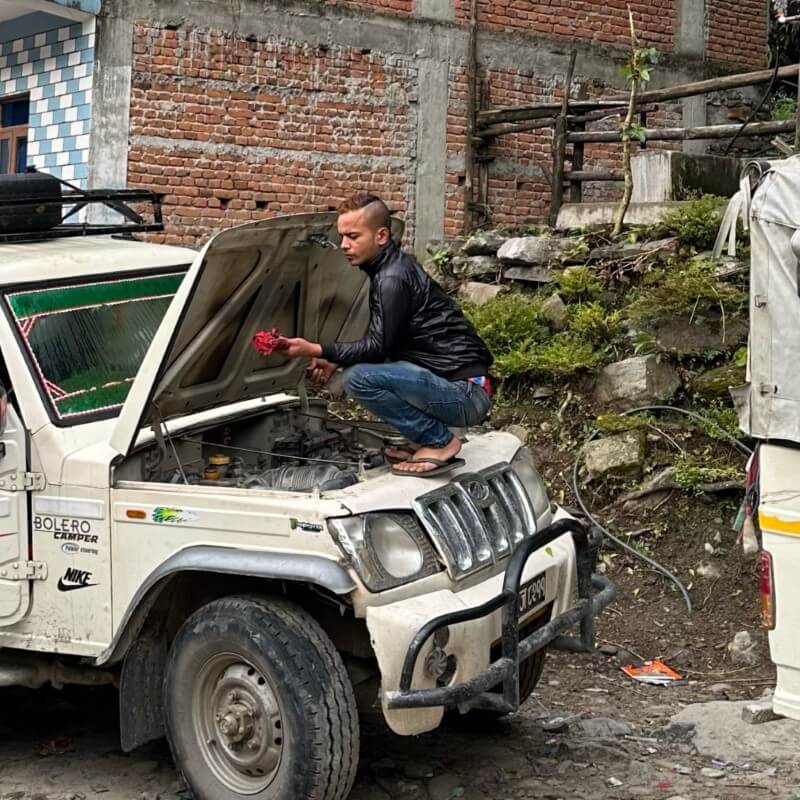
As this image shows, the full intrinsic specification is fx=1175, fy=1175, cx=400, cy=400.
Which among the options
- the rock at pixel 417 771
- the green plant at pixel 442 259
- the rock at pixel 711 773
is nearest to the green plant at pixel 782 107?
the green plant at pixel 442 259

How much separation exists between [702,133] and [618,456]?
4.32 m

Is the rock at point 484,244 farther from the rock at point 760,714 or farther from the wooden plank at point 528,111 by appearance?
the rock at point 760,714

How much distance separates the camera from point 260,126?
38.6ft

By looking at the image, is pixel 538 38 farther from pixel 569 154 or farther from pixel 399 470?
pixel 399 470

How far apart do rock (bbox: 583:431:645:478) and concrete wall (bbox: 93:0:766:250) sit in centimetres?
517

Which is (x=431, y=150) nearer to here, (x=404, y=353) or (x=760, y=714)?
(x=404, y=353)

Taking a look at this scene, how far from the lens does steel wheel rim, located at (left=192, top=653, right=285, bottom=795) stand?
4156 millimetres

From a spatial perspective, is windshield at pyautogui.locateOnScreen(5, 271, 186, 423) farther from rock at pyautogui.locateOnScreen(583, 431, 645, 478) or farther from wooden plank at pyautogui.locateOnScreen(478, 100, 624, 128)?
wooden plank at pyautogui.locateOnScreen(478, 100, 624, 128)

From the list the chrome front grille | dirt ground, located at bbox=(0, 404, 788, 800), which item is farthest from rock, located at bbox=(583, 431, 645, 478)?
the chrome front grille

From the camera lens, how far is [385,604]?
A: 402cm

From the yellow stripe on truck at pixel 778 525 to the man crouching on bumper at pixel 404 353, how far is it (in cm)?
122

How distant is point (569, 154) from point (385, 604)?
9.34m

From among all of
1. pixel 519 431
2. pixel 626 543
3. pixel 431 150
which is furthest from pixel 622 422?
pixel 431 150

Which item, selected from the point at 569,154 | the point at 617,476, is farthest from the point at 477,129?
the point at 617,476
